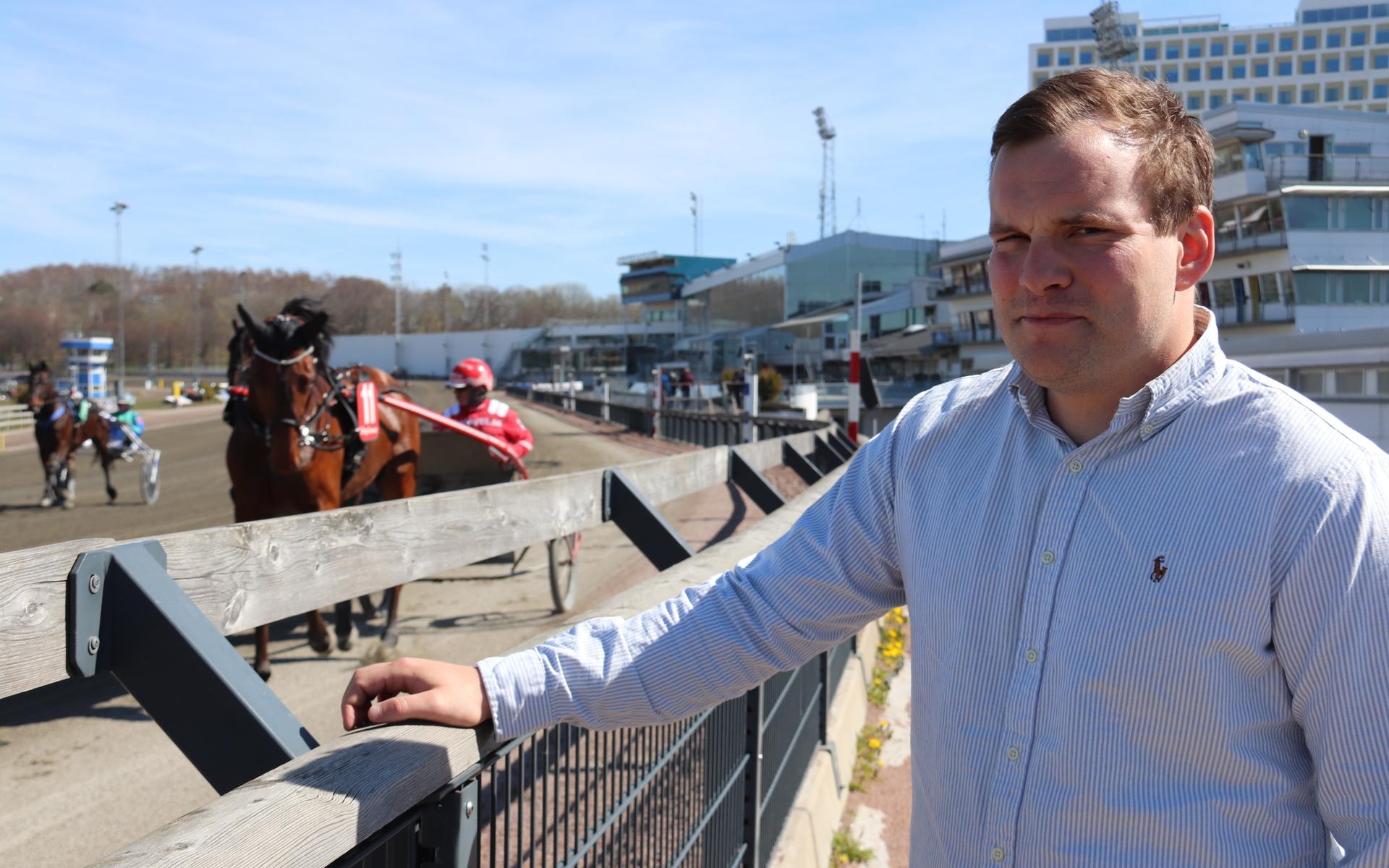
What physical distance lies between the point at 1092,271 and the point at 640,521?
7.04ft

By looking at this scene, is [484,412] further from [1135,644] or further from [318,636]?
[1135,644]

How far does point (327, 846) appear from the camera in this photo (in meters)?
1.18

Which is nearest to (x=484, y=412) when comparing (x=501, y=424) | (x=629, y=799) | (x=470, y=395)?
(x=501, y=424)

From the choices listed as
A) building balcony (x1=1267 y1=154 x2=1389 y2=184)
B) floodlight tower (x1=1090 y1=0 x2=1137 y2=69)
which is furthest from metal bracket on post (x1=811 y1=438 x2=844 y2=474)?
floodlight tower (x1=1090 y1=0 x2=1137 y2=69)

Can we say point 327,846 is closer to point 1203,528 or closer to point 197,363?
point 1203,528

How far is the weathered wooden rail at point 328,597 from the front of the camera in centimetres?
114

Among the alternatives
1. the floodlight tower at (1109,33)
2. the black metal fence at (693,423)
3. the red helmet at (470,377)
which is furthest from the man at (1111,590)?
the floodlight tower at (1109,33)

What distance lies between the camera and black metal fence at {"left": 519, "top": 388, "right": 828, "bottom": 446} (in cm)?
1736

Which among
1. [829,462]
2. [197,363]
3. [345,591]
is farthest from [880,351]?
[197,363]

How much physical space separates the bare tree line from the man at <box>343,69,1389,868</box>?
369 ft

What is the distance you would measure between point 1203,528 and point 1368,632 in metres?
0.22

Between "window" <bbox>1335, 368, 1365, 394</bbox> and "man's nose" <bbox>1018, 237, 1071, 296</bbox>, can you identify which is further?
"window" <bbox>1335, 368, 1365, 394</bbox>

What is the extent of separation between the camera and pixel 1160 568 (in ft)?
4.84

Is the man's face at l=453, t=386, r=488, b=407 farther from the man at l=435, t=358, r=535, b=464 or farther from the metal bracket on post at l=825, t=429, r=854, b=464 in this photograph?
the metal bracket on post at l=825, t=429, r=854, b=464
